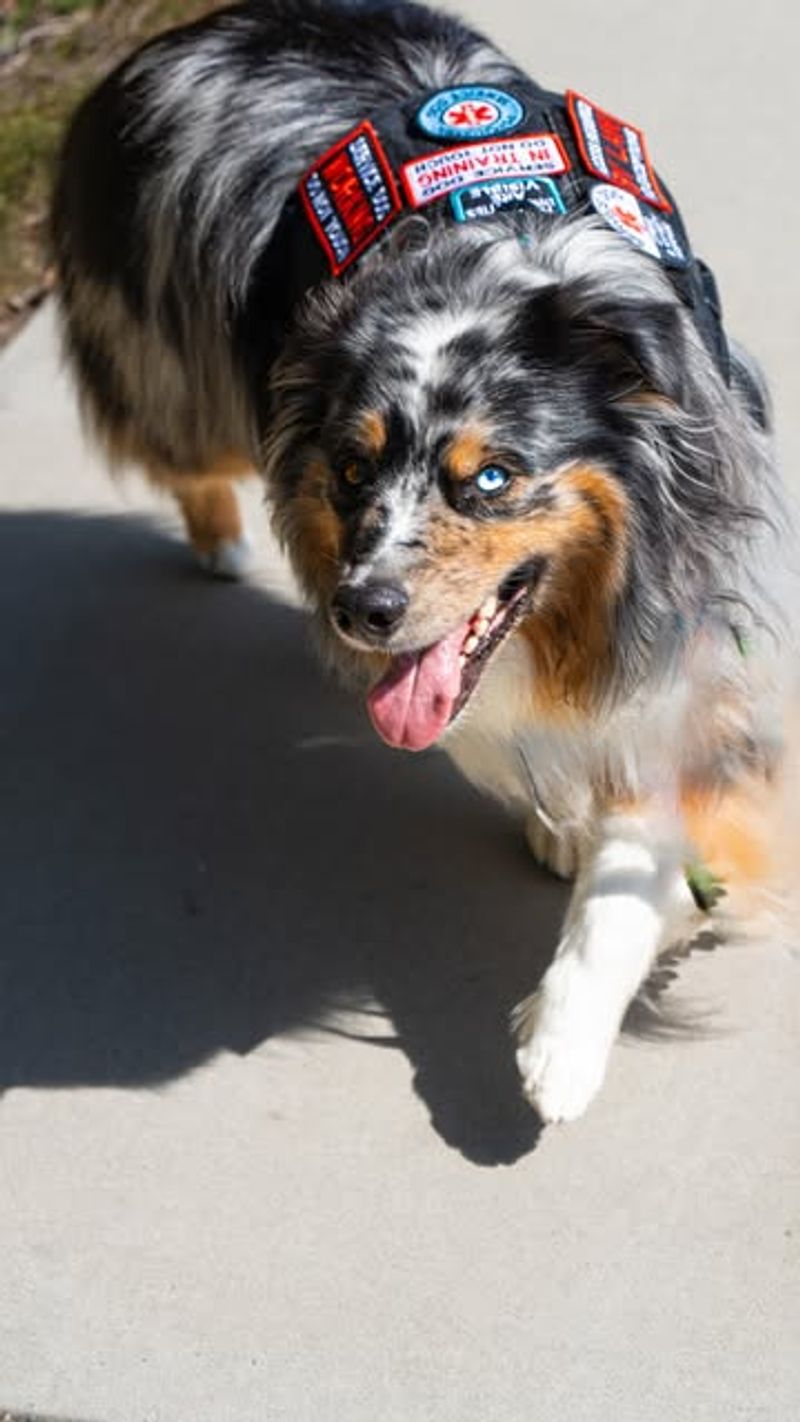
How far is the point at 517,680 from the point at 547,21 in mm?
3581

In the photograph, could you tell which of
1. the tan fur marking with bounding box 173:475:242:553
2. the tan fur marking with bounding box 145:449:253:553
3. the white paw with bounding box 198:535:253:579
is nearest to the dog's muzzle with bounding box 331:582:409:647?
the tan fur marking with bounding box 145:449:253:553

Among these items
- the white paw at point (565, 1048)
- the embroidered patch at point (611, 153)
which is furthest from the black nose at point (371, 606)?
the embroidered patch at point (611, 153)

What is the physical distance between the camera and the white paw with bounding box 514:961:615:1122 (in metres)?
3.18

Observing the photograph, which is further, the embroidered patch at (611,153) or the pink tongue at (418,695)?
the embroidered patch at (611,153)

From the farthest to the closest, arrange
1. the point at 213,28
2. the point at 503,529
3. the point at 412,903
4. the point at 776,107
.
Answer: the point at 776,107 < the point at 213,28 < the point at 412,903 < the point at 503,529

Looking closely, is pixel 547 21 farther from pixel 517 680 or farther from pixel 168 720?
pixel 517 680

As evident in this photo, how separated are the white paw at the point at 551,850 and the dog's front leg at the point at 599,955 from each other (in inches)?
10.4

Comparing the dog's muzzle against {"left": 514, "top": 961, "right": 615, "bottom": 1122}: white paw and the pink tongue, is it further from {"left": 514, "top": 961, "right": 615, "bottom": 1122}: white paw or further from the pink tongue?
{"left": 514, "top": 961, "right": 615, "bottom": 1122}: white paw

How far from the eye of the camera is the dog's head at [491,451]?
2.83 meters

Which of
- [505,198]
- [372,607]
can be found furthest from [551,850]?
[505,198]

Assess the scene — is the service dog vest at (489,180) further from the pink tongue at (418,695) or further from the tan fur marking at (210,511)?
the tan fur marking at (210,511)

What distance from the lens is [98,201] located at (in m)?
4.13

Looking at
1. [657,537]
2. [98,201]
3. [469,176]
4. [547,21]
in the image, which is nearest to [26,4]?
[547,21]

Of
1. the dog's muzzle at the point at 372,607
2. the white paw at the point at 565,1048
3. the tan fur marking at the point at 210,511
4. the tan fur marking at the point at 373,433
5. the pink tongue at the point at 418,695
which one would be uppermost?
the tan fur marking at the point at 373,433
